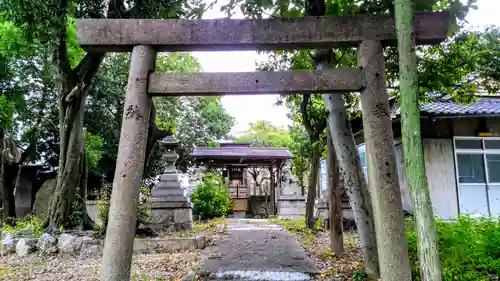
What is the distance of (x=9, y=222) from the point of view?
11.1 meters

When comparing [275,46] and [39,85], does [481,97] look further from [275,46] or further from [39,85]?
[39,85]

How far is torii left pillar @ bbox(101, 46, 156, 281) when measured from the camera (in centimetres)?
312

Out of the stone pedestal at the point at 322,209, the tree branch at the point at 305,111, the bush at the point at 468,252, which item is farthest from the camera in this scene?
the stone pedestal at the point at 322,209

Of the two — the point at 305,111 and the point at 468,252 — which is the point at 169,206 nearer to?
the point at 305,111

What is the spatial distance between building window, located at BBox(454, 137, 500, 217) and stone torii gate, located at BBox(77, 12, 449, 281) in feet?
26.9

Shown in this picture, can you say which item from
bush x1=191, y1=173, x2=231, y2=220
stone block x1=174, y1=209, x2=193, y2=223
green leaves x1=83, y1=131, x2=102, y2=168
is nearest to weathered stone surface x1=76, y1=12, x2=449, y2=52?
stone block x1=174, y1=209, x2=193, y2=223

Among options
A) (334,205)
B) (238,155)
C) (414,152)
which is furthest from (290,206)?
(414,152)

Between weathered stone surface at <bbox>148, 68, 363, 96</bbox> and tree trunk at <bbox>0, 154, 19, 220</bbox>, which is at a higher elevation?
weathered stone surface at <bbox>148, 68, 363, 96</bbox>

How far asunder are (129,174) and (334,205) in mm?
4130

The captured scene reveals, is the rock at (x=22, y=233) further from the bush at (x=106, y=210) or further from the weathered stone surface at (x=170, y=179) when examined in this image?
the weathered stone surface at (x=170, y=179)

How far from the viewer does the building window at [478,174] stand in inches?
400

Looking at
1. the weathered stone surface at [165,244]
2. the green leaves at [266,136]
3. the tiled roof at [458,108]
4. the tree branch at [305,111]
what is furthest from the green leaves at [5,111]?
the green leaves at [266,136]

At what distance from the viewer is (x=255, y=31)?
3.48 m

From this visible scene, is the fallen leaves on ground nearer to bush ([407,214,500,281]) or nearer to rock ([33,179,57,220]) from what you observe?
bush ([407,214,500,281])
